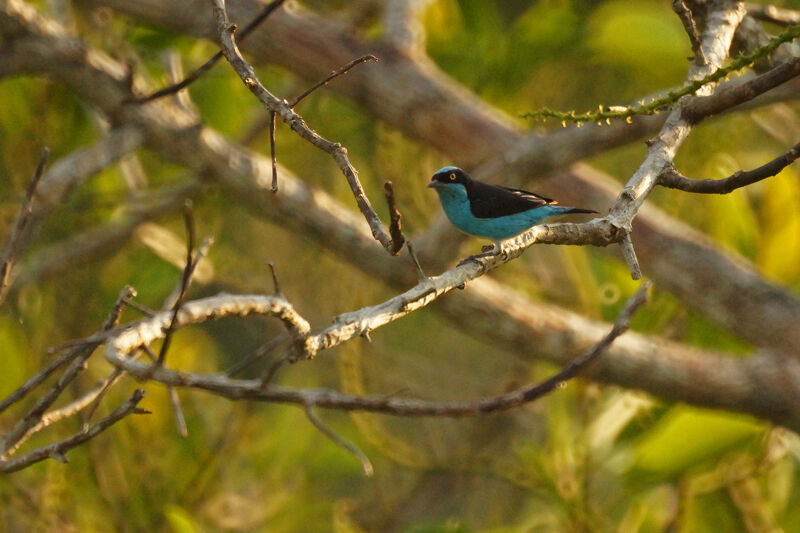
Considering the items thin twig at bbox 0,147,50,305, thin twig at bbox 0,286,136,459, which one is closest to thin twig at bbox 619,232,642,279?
thin twig at bbox 0,286,136,459

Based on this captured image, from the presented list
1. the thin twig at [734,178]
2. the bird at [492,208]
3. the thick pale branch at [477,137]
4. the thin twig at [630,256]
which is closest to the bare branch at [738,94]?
the thin twig at [734,178]

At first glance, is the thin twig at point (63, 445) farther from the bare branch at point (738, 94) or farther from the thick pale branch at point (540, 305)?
the thick pale branch at point (540, 305)


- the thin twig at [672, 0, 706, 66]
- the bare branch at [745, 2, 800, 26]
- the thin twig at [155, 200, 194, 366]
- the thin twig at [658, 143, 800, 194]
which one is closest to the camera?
the thin twig at [155, 200, 194, 366]

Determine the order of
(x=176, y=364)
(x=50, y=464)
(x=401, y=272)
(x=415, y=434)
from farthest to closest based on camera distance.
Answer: (x=415, y=434)
(x=176, y=364)
(x=401, y=272)
(x=50, y=464)

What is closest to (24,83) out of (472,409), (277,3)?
(277,3)

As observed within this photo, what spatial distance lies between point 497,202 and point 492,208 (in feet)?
0.10

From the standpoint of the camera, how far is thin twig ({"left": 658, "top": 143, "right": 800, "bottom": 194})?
180 cm

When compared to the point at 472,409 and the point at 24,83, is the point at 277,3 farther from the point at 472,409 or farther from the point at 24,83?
the point at 24,83

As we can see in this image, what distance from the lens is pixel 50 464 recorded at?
12.0 ft

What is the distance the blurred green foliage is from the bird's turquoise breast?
3.03ft

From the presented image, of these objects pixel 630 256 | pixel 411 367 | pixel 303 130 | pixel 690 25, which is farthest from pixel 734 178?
pixel 411 367

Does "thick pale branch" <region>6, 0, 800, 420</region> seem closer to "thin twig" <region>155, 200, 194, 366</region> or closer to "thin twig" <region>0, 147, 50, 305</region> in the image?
"thin twig" <region>0, 147, 50, 305</region>

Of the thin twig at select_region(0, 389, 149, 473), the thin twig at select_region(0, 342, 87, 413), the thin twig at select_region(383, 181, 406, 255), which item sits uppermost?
the thin twig at select_region(383, 181, 406, 255)

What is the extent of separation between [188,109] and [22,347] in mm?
1249
